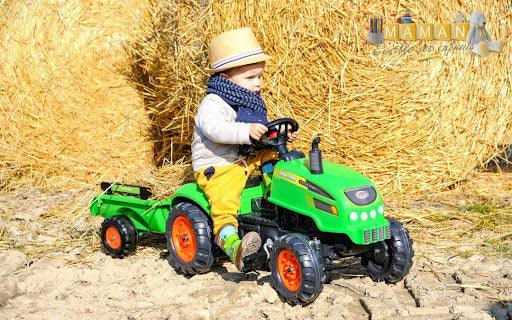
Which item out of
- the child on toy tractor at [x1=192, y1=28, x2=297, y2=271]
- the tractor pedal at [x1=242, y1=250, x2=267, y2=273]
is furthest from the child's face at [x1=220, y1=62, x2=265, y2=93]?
the tractor pedal at [x1=242, y1=250, x2=267, y2=273]

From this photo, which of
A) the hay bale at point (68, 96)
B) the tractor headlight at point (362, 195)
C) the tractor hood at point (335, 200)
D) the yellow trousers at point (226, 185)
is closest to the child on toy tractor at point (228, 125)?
the yellow trousers at point (226, 185)

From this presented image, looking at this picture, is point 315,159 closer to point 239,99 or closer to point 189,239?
point 239,99

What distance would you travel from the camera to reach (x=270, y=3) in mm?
4633

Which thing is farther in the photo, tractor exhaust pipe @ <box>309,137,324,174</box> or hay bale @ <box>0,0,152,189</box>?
hay bale @ <box>0,0,152,189</box>

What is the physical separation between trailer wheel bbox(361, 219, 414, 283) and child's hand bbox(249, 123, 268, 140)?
70 cm

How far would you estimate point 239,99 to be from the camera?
393 cm

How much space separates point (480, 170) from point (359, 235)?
2658 mm

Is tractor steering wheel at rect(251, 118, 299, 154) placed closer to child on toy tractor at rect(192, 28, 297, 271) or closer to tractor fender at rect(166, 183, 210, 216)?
child on toy tractor at rect(192, 28, 297, 271)

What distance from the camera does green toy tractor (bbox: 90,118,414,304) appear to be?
10.9 ft

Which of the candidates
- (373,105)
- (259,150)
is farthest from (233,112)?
(373,105)

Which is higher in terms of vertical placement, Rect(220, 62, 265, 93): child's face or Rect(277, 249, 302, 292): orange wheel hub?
Rect(220, 62, 265, 93): child's face

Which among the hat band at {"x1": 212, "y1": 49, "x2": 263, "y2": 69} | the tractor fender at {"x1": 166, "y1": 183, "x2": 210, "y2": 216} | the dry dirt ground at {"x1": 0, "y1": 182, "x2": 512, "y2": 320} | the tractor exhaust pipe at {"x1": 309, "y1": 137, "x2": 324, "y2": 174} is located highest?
the hat band at {"x1": 212, "y1": 49, "x2": 263, "y2": 69}

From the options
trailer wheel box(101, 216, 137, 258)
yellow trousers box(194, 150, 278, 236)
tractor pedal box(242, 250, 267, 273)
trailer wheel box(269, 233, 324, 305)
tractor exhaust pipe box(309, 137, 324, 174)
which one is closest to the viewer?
trailer wheel box(269, 233, 324, 305)

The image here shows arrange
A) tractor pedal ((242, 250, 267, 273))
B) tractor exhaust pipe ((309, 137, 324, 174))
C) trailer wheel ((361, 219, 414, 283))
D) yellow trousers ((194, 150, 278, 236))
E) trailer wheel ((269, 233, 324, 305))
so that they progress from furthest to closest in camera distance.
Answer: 1. yellow trousers ((194, 150, 278, 236))
2. tractor pedal ((242, 250, 267, 273))
3. trailer wheel ((361, 219, 414, 283))
4. tractor exhaust pipe ((309, 137, 324, 174))
5. trailer wheel ((269, 233, 324, 305))
